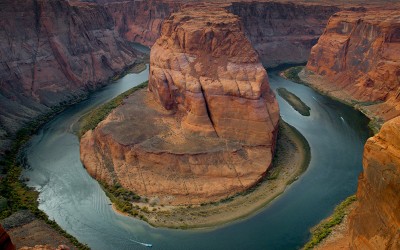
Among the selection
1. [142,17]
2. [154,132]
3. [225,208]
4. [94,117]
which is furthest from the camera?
[142,17]

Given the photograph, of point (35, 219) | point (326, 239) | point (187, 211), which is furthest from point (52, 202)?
point (326, 239)

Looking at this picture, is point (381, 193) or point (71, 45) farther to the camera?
point (71, 45)

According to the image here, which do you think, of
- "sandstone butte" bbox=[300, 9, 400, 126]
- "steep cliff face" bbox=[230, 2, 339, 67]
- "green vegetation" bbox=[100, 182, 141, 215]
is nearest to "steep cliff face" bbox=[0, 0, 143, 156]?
"green vegetation" bbox=[100, 182, 141, 215]

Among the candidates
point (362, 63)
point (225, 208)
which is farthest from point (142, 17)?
point (225, 208)

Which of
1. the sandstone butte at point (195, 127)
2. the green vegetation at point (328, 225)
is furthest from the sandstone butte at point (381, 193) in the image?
the sandstone butte at point (195, 127)

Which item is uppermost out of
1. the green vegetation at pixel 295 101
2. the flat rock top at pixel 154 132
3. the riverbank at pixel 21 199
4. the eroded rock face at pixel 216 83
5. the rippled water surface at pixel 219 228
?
the eroded rock face at pixel 216 83

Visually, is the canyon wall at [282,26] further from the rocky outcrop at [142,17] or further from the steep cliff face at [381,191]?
the steep cliff face at [381,191]

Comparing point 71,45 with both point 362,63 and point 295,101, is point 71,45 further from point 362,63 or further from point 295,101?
point 362,63
